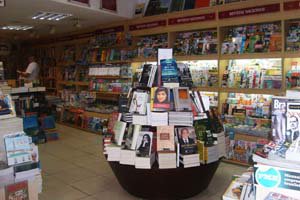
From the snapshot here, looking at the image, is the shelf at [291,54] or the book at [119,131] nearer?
the book at [119,131]

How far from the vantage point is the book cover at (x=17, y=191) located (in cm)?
264

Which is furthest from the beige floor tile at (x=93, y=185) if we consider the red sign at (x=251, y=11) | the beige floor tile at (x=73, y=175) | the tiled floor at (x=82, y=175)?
the red sign at (x=251, y=11)

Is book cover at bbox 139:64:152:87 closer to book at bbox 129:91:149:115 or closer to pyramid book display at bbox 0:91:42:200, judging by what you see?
book at bbox 129:91:149:115

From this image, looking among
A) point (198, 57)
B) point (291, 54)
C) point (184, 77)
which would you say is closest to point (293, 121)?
point (184, 77)

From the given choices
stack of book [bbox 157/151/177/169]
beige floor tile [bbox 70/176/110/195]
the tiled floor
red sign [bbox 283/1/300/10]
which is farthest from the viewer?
red sign [bbox 283/1/300/10]

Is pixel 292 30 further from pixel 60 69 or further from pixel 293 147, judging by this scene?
pixel 60 69

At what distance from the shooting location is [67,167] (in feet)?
16.8

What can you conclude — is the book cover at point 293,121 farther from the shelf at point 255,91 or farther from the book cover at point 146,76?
the shelf at point 255,91

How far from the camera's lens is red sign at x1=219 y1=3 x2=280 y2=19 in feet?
15.5

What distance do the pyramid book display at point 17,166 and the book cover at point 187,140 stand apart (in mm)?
1590

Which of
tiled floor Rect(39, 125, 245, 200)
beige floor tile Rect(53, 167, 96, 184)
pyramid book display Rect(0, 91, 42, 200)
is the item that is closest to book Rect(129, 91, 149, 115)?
tiled floor Rect(39, 125, 245, 200)

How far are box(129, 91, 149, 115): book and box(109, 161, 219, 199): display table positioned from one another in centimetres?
66

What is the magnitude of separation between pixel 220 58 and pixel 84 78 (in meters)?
4.49

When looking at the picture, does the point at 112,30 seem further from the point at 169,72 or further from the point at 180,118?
the point at 180,118
